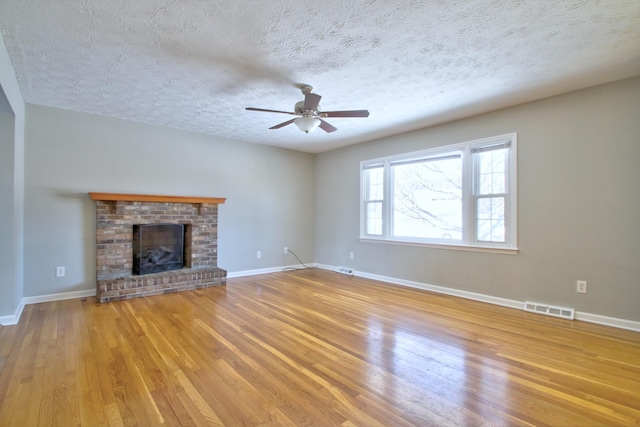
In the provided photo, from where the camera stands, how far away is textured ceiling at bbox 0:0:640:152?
79.3 inches

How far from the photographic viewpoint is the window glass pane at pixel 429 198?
433cm

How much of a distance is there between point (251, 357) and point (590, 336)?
3053mm

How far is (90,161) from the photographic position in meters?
4.12

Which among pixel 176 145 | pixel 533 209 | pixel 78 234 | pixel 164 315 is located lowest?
pixel 164 315

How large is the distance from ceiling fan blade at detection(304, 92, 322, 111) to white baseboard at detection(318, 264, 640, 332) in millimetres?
3120

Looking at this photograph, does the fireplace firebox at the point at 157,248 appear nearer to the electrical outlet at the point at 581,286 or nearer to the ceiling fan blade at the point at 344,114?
the ceiling fan blade at the point at 344,114

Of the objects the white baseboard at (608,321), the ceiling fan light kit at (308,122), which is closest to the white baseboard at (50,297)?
the ceiling fan light kit at (308,122)

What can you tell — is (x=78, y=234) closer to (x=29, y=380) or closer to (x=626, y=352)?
(x=29, y=380)

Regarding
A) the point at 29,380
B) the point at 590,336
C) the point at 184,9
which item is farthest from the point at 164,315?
the point at 590,336

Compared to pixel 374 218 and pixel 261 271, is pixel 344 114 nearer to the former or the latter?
pixel 374 218

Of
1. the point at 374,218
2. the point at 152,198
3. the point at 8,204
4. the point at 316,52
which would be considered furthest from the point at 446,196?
the point at 8,204

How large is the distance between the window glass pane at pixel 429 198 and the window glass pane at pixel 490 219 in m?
0.27

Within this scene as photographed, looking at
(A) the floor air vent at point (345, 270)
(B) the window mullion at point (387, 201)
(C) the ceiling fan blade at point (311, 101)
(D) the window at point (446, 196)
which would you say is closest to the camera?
(C) the ceiling fan blade at point (311, 101)

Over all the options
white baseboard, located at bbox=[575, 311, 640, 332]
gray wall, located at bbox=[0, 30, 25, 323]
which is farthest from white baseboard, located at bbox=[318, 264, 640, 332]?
gray wall, located at bbox=[0, 30, 25, 323]
